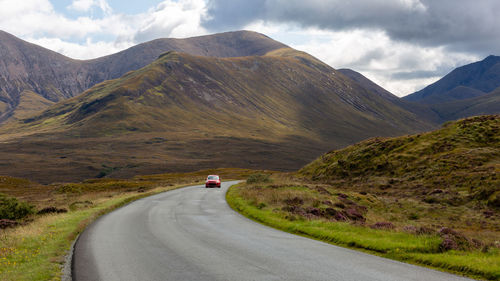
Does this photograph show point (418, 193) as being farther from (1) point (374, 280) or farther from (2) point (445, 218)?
(1) point (374, 280)

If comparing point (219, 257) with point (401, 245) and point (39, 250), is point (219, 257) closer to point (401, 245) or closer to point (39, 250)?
point (401, 245)

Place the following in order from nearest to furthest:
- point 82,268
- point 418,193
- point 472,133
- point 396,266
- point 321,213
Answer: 1. point 396,266
2. point 82,268
3. point 321,213
4. point 418,193
5. point 472,133

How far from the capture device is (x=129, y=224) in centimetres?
2170

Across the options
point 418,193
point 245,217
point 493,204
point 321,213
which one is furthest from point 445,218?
point 245,217

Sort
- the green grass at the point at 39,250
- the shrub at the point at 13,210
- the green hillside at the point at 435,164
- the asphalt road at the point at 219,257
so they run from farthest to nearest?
1. the green hillside at the point at 435,164
2. the shrub at the point at 13,210
3. the green grass at the point at 39,250
4. the asphalt road at the point at 219,257

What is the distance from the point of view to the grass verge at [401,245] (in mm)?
10516

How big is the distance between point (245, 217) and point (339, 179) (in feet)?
102

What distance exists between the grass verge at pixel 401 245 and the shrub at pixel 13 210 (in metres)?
19.2

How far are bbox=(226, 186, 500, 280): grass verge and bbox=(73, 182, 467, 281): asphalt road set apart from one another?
70 centimetres

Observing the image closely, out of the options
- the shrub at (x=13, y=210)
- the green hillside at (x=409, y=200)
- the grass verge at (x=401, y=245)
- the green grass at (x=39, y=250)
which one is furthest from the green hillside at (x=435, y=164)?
the shrub at (x=13, y=210)

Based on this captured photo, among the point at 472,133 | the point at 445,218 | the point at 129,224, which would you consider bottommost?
the point at 445,218

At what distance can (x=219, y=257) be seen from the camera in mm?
12477

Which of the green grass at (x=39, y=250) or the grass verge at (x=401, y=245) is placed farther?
the green grass at (x=39, y=250)

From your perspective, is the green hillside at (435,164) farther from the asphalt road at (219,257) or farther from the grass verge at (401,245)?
the asphalt road at (219,257)
